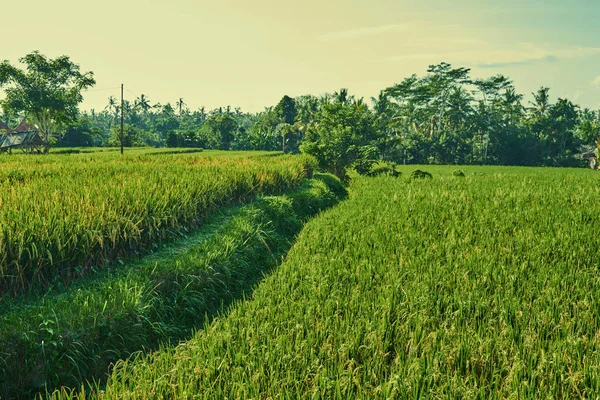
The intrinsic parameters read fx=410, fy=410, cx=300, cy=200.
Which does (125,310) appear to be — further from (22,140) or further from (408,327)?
(22,140)

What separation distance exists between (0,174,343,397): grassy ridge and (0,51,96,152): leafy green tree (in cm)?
3277

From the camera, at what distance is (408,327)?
10.3 ft

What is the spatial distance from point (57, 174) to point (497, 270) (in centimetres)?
871

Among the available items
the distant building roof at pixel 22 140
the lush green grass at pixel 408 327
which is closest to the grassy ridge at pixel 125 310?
the lush green grass at pixel 408 327

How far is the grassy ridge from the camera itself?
3.14m

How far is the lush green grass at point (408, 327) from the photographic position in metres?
2.43

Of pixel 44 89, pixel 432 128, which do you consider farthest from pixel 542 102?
pixel 44 89

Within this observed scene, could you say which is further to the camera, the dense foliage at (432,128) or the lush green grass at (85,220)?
the dense foliage at (432,128)

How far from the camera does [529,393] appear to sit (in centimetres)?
228

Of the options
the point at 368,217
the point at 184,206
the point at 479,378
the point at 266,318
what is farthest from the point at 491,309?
the point at 184,206

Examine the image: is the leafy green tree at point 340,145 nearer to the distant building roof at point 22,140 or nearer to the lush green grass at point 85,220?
the lush green grass at point 85,220

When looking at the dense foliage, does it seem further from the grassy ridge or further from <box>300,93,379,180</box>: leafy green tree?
the grassy ridge

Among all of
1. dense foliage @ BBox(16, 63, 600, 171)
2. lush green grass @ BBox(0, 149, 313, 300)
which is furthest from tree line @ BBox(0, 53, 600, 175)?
lush green grass @ BBox(0, 149, 313, 300)

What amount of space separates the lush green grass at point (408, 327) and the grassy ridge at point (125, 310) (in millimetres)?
297
